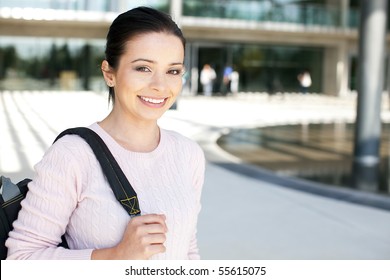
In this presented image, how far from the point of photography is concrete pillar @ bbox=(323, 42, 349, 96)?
123 ft

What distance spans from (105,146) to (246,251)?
12.3 ft

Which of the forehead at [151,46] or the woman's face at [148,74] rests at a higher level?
the forehead at [151,46]

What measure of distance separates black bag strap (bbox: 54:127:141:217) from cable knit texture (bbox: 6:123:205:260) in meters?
0.02

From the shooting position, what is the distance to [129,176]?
1632 millimetres

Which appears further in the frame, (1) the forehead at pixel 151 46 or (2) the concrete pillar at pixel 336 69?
(2) the concrete pillar at pixel 336 69

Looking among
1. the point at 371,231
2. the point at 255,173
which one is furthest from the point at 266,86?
the point at 371,231

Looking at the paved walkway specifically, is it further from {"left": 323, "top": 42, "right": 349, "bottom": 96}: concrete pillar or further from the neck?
{"left": 323, "top": 42, "right": 349, "bottom": 96}: concrete pillar

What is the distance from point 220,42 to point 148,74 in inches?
1342

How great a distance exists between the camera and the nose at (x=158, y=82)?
1657 mm

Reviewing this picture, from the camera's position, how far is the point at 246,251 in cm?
516

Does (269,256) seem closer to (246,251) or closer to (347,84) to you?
(246,251)

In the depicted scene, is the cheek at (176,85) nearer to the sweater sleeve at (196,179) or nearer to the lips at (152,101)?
the lips at (152,101)

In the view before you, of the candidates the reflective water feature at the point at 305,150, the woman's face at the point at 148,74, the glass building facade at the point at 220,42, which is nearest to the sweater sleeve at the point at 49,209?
the woman's face at the point at 148,74

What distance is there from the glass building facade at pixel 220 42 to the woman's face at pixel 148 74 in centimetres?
2789
